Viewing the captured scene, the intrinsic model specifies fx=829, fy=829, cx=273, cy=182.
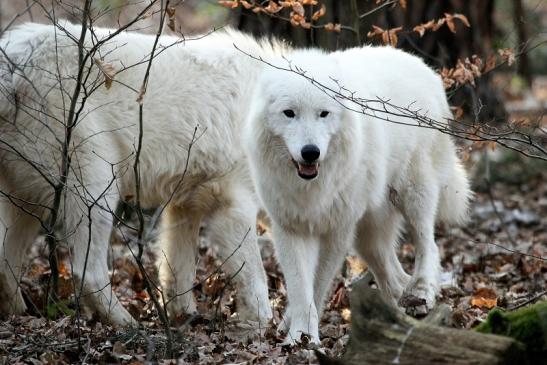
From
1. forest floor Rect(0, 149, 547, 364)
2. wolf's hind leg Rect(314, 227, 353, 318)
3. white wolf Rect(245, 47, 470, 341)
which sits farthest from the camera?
wolf's hind leg Rect(314, 227, 353, 318)

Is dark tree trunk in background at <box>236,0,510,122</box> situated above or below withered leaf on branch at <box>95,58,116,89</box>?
above

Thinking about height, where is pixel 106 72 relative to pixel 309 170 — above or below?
above

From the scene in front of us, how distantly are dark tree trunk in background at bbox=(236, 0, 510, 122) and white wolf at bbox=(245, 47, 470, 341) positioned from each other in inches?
29.5

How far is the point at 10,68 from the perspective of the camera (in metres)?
5.38

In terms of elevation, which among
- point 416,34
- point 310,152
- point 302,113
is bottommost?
point 310,152

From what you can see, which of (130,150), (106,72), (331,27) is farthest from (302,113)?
(130,150)

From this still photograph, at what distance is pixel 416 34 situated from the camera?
374 inches

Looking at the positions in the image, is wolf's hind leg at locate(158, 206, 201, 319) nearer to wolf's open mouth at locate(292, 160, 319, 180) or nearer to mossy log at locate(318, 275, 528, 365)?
wolf's open mouth at locate(292, 160, 319, 180)

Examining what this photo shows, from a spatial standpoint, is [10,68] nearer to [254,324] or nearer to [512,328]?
[254,324]

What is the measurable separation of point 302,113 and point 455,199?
2.20 metres

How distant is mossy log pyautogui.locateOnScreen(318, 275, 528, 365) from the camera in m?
2.90

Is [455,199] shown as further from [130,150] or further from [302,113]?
[130,150]

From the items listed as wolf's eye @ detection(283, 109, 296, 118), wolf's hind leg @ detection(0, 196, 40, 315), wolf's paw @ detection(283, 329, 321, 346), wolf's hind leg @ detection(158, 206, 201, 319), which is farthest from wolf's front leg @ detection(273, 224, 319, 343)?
wolf's hind leg @ detection(0, 196, 40, 315)

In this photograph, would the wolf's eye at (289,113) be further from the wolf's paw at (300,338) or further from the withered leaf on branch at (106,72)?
the wolf's paw at (300,338)
